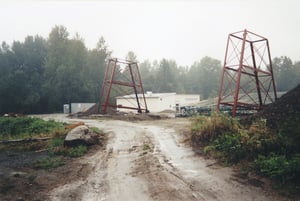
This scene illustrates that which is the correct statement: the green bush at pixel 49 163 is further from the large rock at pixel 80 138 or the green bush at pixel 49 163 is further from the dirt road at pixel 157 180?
the large rock at pixel 80 138

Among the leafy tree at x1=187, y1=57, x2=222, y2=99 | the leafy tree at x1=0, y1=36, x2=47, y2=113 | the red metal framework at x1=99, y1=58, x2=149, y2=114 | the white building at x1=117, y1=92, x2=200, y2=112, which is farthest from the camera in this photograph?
the leafy tree at x1=187, y1=57, x2=222, y2=99

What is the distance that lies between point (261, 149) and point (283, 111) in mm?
2950

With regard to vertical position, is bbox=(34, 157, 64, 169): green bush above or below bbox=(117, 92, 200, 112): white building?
below

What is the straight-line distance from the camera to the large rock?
1175 centimetres

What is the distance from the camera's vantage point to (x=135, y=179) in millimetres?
6965

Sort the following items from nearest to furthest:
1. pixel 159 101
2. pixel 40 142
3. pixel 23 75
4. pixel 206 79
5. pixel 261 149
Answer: pixel 261 149, pixel 40 142, pixel 159 101, pixel 23 75, pixel 206 79

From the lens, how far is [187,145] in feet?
35.9

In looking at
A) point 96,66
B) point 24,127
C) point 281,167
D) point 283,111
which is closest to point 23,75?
point 96,66

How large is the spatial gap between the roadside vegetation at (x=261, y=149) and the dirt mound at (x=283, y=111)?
2.28ft

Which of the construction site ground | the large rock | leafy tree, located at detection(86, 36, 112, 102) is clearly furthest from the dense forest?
the construction site ground

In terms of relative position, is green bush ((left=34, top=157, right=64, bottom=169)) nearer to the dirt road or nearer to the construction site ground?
the construction site ground

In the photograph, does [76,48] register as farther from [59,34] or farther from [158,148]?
[158,148]

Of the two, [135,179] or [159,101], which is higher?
[159,101]

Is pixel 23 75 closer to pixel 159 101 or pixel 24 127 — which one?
pixel 159 101
